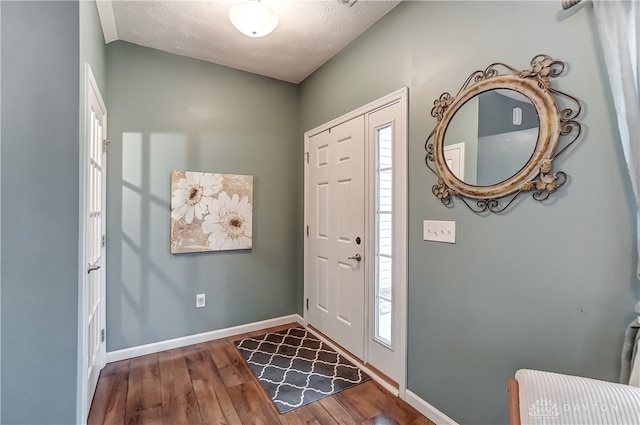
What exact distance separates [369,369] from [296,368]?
22.5 inches

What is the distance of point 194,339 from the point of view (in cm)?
273

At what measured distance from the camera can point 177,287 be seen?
8.77 feet

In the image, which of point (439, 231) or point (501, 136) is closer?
point (501, 136)

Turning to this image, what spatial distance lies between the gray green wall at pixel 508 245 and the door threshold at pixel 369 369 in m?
0.22

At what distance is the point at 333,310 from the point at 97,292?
185cm

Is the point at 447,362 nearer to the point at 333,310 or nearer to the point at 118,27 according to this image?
the point at 333,310

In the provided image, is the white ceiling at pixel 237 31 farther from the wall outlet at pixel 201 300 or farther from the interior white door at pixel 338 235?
the wall outlet at pixel 201 300

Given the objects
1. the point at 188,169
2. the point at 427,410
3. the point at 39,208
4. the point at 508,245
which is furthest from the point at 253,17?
the point at 427,410

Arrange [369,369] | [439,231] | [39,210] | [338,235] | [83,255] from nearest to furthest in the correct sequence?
[39,210]
[83,255]
[439,231]
[369,369]
[338,235]

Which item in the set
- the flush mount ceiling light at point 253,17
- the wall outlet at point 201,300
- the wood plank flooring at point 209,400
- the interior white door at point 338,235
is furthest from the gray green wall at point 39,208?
the interior white door at point 338,235

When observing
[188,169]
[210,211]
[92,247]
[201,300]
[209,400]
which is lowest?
[209,400]

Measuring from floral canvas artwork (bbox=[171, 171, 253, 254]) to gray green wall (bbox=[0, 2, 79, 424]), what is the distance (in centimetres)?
123

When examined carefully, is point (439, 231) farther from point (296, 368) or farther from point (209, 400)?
point (209, 400)

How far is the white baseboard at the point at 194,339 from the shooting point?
2.45 metres
